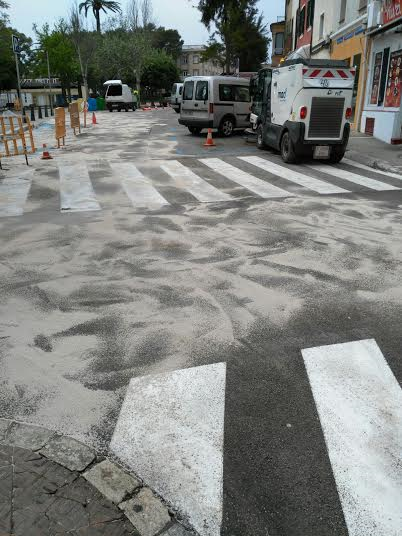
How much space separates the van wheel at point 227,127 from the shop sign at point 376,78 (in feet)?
18.4

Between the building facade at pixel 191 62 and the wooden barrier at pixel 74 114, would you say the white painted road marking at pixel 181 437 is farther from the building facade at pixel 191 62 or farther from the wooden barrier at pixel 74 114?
the building facade at pixel 191 62

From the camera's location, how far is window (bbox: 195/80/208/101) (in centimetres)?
1838

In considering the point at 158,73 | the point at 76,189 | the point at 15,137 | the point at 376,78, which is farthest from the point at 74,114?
the point at 158,73

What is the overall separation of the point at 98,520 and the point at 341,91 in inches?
470

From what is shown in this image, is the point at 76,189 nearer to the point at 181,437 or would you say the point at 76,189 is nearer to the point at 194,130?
the point at 181,437

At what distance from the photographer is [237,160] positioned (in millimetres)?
13734

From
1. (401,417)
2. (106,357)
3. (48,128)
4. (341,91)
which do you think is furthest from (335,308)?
(48,128)

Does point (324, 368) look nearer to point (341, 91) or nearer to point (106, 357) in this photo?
point (106, 357)

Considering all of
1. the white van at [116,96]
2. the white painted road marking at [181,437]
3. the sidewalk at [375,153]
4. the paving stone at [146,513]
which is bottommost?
the white painted road marking at [181,437]

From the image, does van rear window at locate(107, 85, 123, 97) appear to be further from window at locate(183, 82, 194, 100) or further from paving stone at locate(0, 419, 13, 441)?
paving stone at locate(0, 419, 13, 441)

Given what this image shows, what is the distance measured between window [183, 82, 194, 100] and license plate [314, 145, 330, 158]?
27.3 feet

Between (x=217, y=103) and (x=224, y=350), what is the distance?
16402 mm

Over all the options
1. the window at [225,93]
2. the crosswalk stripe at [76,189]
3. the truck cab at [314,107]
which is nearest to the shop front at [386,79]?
the truck cab at [314,107]

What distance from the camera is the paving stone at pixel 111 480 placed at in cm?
244
